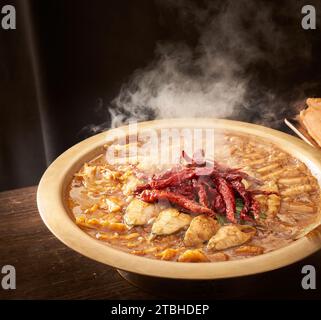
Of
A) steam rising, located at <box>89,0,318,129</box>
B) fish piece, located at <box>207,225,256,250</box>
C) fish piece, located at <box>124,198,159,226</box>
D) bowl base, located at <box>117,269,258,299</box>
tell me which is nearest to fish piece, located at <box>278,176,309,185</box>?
fish piece, located at <box>207,225,256,250</box>

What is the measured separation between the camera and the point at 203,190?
299cm

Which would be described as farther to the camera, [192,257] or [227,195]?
[227,195]

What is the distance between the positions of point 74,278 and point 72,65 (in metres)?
3.07

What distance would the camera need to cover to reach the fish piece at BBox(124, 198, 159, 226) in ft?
9.30

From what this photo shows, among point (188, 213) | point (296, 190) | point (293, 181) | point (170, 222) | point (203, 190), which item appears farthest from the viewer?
point (293, 181)

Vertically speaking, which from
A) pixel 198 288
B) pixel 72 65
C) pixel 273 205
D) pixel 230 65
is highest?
pixel 72 65

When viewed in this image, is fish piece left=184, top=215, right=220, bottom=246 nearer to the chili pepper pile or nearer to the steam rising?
the chili pepper pile

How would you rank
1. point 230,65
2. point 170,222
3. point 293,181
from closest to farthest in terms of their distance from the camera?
1. point 170,222
2. point 293,181
3. point 230,65

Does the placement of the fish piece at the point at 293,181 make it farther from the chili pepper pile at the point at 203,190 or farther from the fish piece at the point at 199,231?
the fish piece at the point at 199,231

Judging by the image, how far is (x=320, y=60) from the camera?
561 cm

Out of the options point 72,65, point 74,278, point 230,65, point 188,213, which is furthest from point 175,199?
point 230,65

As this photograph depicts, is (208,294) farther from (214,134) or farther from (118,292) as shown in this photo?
(214,134)

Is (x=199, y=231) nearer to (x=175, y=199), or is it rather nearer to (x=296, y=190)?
(x=175, y=199)

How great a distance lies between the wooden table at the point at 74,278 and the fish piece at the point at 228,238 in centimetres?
20
